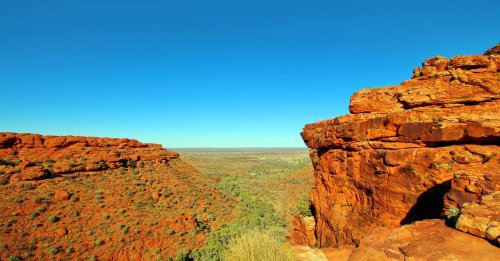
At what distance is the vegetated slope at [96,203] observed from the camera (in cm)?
1622

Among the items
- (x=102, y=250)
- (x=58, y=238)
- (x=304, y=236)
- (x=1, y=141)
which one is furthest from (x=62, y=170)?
(x=304, y=236)

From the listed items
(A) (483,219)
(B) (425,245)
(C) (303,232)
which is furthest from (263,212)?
(A) (483,219)

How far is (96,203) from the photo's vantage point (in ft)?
68.8

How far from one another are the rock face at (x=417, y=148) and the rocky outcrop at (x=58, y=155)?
2294 cm

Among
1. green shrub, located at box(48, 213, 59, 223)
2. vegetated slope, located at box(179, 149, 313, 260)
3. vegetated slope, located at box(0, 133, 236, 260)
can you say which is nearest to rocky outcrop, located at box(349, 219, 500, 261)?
vegetated slope, located at box(179, 149, 313, 260)

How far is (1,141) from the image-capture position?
24.3m

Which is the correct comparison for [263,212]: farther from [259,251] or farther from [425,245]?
[425,245]

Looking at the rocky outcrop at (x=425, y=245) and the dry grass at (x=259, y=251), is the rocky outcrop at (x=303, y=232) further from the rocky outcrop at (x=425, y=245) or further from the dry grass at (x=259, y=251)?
the rocky outcrop at (x=425, y=245)

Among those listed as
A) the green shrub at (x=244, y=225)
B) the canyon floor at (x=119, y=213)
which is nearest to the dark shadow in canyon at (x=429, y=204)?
the green shrub at (x=244, y=225)

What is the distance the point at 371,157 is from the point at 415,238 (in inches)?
257

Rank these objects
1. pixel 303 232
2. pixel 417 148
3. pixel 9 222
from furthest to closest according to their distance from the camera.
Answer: pixel 303 232 < pixel 9 222 < pixel 417 148

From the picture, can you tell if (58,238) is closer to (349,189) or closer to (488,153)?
(349,189)

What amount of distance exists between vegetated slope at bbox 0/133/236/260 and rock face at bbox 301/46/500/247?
38.9 ft

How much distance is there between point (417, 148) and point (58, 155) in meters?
30.2
